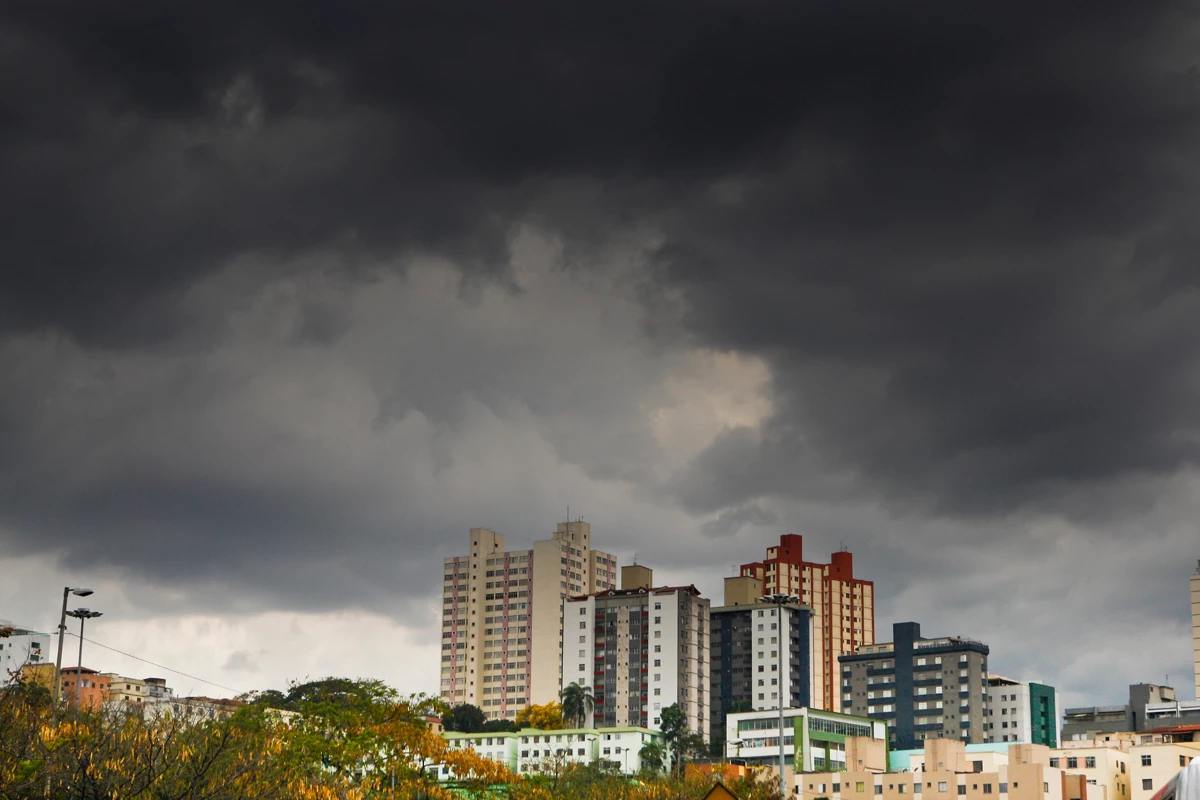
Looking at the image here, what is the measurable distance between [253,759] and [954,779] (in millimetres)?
102117

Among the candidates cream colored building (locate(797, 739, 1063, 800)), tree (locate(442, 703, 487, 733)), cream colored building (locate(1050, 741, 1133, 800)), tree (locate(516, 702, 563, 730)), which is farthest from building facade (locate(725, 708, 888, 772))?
tree (locate(442, 703, 487, 733))

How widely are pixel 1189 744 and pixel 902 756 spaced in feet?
131

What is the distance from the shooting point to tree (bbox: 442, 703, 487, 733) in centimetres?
19200

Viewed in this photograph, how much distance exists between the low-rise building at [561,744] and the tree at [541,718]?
28.9 feet

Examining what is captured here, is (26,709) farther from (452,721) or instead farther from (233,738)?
(452,721)

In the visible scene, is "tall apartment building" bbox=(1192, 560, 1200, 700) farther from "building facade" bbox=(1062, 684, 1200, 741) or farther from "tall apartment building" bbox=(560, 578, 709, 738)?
"tall apartment building" bbox=(560, 578, 709, 738)

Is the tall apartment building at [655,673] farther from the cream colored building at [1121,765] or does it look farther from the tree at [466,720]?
the cream colored building at [1121,765]

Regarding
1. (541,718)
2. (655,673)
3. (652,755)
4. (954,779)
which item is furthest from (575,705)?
(954,779)

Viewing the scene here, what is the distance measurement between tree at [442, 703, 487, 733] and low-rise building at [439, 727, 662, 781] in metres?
21.8

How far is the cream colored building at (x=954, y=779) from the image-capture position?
12412 centimetres

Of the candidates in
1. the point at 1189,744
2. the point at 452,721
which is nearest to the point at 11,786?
the point at 1189,744

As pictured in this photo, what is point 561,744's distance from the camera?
169375 mm

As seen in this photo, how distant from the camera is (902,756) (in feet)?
515

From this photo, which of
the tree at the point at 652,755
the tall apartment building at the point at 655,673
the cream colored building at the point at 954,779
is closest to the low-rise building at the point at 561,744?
the tree at the point at 652,755
